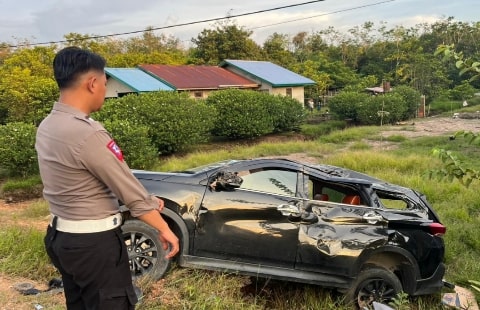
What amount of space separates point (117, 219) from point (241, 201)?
2151 mm

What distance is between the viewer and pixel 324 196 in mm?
4934

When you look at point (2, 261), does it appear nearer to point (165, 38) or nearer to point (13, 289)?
point (13, 289)

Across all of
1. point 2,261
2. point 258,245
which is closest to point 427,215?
point 258,245

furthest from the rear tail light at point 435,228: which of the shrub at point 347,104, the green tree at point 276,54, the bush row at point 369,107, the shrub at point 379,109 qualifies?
Answer: the green tree at point 276,54

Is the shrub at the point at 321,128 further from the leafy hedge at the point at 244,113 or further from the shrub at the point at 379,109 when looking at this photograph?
the leafy hedge at the point at 244,113

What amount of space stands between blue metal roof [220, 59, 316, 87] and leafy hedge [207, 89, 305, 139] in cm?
735

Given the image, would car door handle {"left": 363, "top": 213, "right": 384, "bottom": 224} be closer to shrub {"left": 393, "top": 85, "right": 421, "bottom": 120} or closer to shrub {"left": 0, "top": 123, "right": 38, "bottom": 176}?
shrub {"left": 0, "top": 123, "right": 38, "bottom": 176}

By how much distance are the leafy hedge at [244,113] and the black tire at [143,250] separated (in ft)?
49.4

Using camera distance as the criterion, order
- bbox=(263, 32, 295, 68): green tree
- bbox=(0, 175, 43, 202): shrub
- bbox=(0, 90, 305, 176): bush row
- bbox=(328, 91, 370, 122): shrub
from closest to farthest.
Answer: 1. bbox=(0, 175, 43, 202): shrub
2. bbox=(0, 90, 305, 176): bush row
3. bbox=(328, 91, 370, 122): shrub
4. bbox=(263, 32, 295, 68): green tree

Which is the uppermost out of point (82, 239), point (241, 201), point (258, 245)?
point (82, 239)

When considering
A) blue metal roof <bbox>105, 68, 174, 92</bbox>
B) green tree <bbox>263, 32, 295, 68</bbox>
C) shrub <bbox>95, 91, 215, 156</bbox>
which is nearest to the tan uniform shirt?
shrub <bbox>95, 91, 215, 156</bbox>

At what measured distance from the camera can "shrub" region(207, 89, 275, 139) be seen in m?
19.4

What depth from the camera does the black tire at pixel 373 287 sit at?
14.4ft

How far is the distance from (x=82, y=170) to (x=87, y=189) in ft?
0.33
